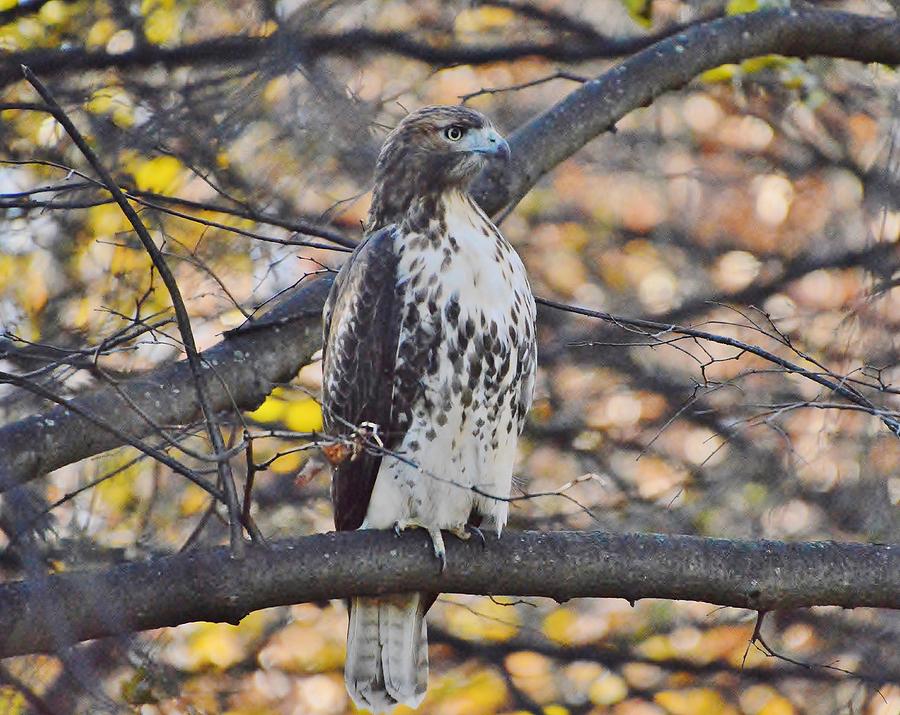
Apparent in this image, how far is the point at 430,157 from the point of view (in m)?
4.22

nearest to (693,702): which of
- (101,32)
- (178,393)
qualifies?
(178,393)

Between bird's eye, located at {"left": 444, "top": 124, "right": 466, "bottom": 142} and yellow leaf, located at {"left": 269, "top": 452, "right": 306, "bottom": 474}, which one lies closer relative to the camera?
bird's eye, located at {"left": 444, "top": 124, "right": 466, "bottom": 142}

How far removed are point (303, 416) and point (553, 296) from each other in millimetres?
1826

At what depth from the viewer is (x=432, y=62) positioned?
6.82m

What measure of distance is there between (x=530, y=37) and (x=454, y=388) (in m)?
3.97

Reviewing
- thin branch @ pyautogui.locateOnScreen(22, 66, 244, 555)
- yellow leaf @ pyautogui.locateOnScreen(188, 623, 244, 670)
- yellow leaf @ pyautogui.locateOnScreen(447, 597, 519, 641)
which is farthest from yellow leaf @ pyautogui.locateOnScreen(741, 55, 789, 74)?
thin branch @ pyautogui.locateOnScreen(22, 66, 244, 555)

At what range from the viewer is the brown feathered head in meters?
4.17

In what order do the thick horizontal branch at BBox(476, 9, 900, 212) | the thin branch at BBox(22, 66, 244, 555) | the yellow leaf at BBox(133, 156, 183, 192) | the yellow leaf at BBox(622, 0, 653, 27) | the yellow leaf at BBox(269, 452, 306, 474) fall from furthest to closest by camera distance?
the yellow leaf at BBox(269, 452, 306, 474) → the yellow leaf at BBox(622, 0, 653, 27) → the yellow leaf at BBox(133, 156, 183, 192) → the thick horizontal branch at BBox(476, 9, 900, 212) → the thin branch at BBox(22, 66, 244, 555)

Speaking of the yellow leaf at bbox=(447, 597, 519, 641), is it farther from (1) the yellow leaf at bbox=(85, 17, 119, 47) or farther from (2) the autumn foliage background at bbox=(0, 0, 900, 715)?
(1) the yellow leaf at bbox=(85, 17, 119, 47)

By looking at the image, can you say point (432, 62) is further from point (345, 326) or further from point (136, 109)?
point (345, 326)

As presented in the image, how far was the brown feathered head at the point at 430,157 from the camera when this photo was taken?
417cm

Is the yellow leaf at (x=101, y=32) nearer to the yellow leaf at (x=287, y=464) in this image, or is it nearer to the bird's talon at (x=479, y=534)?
the yellow leaf at (x=287, y=464)

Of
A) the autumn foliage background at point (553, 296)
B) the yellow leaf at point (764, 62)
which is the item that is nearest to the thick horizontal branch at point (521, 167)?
the autumn foliage background at point (553, 296)

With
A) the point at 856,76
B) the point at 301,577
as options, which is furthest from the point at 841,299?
the point at 301,577
